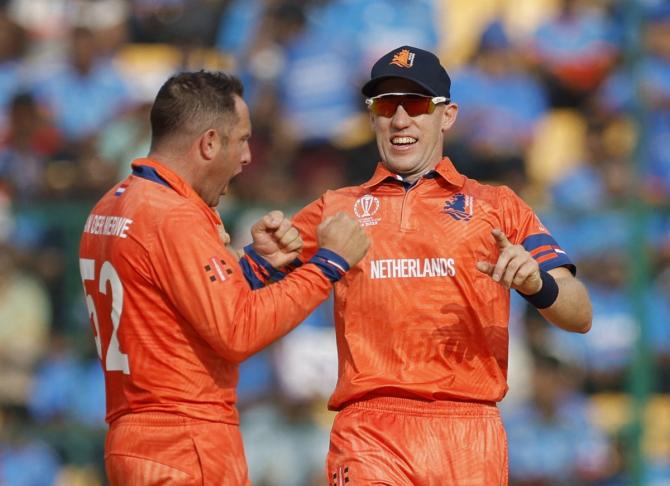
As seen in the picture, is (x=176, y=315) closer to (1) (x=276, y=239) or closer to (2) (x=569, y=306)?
(1) (x=276, y=239)

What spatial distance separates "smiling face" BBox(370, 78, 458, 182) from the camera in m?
5.16

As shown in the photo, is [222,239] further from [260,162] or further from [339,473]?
[260,162]

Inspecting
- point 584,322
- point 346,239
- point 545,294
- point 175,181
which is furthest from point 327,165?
point 545,294

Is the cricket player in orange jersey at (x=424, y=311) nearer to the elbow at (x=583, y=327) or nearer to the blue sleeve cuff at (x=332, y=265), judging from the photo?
the elbow at (x=583, y=327)

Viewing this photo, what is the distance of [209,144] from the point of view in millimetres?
5137

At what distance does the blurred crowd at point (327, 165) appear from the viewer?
9.17 m

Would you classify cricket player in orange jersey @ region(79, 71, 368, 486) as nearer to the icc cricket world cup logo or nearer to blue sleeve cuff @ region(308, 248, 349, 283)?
blue sleeve cuff @ region(308, 248, 349, 283)

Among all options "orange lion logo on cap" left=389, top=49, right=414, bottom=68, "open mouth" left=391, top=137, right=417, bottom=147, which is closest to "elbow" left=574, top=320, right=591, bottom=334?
"open mouth" left=391, top=137, right=417, bottom=147

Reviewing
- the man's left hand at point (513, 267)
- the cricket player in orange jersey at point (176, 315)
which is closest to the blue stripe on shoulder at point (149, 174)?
the cricket player in orange jersey at point (176, 315)

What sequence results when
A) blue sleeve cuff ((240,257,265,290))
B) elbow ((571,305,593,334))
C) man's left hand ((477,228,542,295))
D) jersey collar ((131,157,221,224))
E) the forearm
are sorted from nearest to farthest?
man's left hand ((477,228,542,295)) → the forearm → elbow ((571,305,593,334)) → jersey collar ((131,157,221,224)) → blue sleeve cuff ((240,257,265,290))

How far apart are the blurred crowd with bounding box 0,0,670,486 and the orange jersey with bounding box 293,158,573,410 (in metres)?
4.26

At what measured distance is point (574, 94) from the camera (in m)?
10.7

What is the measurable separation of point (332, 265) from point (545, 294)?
86 cm

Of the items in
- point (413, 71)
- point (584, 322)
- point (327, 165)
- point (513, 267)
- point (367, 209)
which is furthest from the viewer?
point (327, 165)
